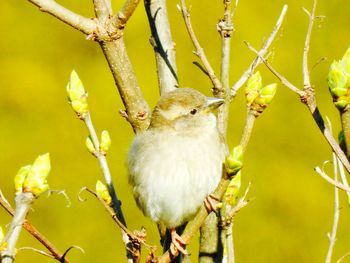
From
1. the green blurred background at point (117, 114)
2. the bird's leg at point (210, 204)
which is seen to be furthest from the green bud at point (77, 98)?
the green blurred background at point (117, 114)

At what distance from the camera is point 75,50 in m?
5.15

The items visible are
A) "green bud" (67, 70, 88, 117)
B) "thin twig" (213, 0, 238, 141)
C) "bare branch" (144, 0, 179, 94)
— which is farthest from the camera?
"bare branch" (144, 0, 179, 94)

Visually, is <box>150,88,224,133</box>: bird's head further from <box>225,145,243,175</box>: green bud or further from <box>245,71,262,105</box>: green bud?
<box>225,145,243,175</box>: green bud

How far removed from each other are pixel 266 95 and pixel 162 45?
89 cm

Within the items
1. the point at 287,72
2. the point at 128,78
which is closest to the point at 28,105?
the point at 287,72

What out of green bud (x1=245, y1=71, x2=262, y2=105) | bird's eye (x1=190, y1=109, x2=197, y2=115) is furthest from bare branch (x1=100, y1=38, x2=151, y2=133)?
bird's eye (x1=190, y1=109, x2=197, y2=115)

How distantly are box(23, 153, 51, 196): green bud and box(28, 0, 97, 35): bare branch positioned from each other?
1.97 ft

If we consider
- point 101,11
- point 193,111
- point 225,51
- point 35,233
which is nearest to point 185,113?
point 193,111

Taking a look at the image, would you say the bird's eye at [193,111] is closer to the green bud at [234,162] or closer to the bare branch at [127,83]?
the bare branch at [127,83]

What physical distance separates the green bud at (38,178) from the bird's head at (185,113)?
49.7 inches

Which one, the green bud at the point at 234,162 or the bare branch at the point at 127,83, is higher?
the bare branch at the point at 127,83

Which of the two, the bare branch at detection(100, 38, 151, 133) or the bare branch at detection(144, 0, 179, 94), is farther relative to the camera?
the bare branch at detection(144, 0, 179, 94)

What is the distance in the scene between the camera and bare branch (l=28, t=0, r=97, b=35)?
180cm

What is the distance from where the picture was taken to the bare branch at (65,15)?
5.89ft
